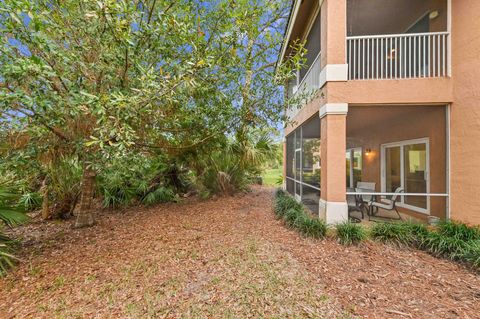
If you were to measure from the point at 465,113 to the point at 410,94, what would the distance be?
3.85ft

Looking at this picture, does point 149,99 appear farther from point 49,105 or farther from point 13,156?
point 13,156

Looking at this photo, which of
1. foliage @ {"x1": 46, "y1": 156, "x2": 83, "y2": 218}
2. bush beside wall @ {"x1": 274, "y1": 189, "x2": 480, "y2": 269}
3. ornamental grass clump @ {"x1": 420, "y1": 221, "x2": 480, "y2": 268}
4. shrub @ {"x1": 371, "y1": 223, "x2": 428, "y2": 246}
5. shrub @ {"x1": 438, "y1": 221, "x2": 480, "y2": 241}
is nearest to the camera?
ornamental grass clump @ {"x1": 420, "y1": 221, "x2": 480, "y2": 268}

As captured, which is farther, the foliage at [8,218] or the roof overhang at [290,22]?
the roof overhang at [290,22]

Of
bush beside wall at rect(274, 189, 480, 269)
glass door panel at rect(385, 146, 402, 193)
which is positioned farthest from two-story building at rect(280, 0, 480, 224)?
bush beside wall at rect(274, 189, 480, 269)

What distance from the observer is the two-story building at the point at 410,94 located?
478cm

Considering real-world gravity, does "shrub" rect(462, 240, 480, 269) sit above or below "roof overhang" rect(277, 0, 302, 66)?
below

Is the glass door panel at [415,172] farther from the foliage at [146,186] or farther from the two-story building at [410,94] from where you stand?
the foliage at [146,186]

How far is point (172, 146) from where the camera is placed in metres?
6.05

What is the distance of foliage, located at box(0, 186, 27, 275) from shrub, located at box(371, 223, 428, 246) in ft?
23.2

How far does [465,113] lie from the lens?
15.7 feet

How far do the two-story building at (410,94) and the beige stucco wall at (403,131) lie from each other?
28 mm

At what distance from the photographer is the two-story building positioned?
188 inches

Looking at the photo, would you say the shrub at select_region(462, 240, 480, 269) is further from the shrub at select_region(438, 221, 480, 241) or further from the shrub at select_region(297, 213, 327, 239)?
the shrub at select_region(297, 213, 327, 239)

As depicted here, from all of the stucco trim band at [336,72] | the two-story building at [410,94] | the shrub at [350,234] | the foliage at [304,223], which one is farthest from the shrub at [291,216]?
the stucco trim band at [336,72]
